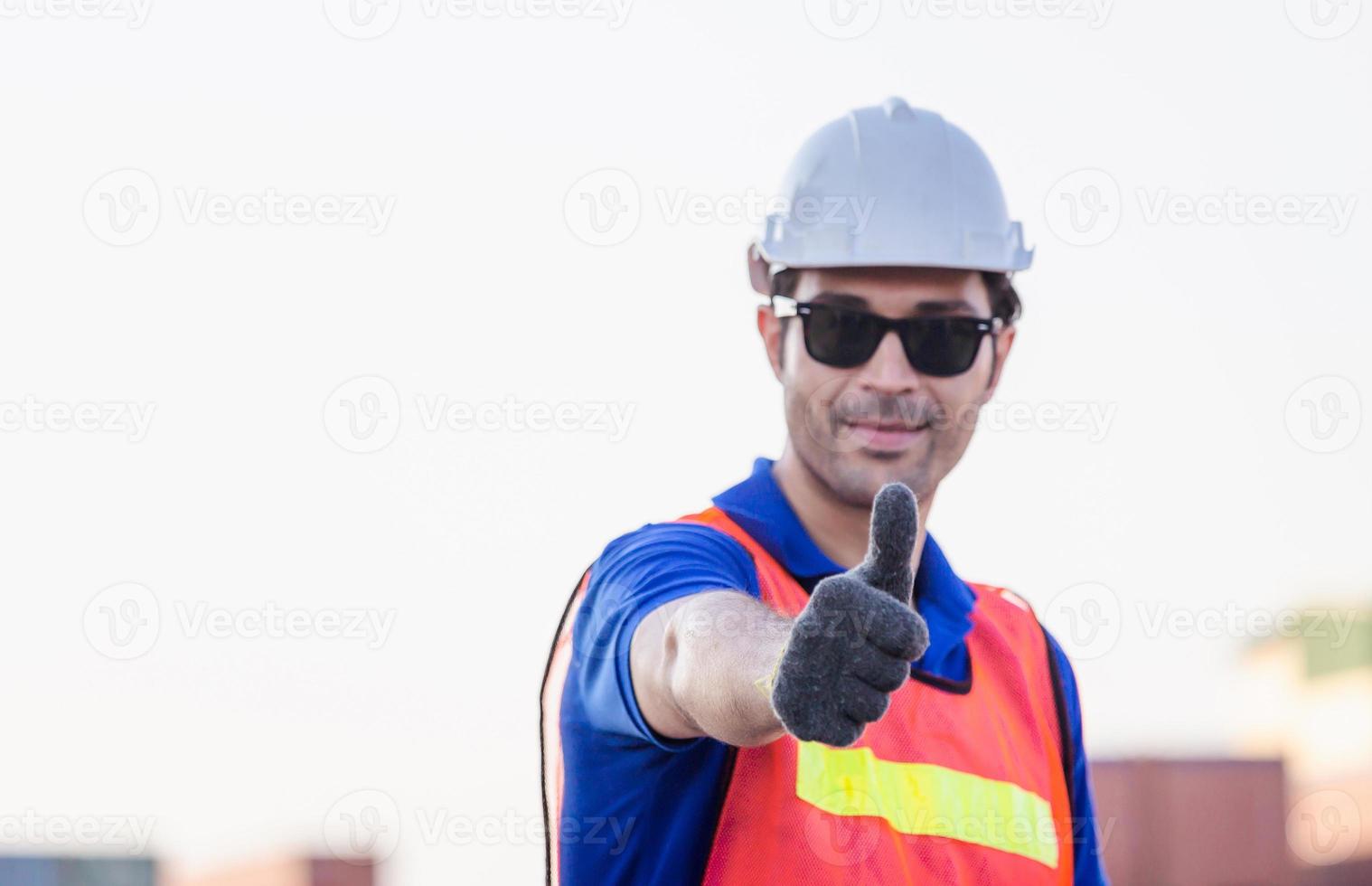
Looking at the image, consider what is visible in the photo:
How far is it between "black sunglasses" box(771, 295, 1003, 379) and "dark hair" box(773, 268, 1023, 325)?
0.14 metres

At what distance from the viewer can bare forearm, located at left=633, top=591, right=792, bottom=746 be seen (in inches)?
103

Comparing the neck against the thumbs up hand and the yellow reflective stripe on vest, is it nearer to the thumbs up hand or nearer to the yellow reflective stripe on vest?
the yellow reflective stripe on vest

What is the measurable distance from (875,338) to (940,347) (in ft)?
0.47

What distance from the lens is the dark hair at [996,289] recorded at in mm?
4109

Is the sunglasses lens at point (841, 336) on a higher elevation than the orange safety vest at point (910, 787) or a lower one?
higher

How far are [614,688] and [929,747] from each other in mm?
816

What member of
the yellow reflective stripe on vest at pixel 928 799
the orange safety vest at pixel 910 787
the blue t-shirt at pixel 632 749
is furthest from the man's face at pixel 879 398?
the yellow reflective stripe on vest at pixel 928 799

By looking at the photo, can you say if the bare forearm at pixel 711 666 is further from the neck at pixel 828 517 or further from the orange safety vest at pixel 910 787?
the neck at pixel 828 517

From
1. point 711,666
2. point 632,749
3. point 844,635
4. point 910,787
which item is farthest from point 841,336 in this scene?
point 844,635

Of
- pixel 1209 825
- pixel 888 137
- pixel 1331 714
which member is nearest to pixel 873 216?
pixel 888 137

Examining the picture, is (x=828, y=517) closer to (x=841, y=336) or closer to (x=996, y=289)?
(x=841, y=336)

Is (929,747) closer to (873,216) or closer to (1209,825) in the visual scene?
(873,216)

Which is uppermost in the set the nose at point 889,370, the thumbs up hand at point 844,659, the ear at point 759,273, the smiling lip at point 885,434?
the ear at point 759,273

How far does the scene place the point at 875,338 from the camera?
390 cm
